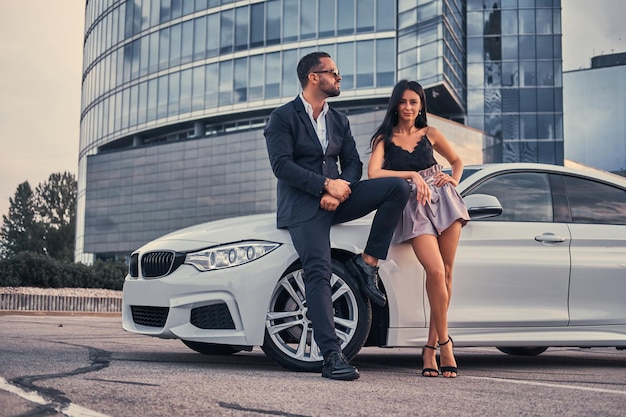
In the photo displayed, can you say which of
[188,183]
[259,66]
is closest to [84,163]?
[188,183]

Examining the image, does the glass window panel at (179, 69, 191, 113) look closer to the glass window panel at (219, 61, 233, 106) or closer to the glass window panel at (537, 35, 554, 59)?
the glass window panel at (219, 61, 233, 106)

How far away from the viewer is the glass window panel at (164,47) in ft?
173

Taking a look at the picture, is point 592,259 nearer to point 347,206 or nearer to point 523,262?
point 523,262

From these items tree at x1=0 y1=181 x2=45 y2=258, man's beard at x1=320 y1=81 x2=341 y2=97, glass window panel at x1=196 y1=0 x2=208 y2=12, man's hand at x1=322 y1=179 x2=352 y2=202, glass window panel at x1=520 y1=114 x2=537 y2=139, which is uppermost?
glass window panel at x1=196 y1=0 x2=208 y2=12

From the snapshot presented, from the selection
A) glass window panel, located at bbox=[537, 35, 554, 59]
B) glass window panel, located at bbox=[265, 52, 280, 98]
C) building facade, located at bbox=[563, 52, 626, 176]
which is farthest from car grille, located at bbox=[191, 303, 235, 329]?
building facade, located at bbox=[563, 52, 626, 176]

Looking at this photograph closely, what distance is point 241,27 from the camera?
164 ft

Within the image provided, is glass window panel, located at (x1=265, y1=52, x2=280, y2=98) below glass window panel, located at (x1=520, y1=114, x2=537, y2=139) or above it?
above

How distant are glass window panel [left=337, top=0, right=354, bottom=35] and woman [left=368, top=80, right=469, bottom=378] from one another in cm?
4134

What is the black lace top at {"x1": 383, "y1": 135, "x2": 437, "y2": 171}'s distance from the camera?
5.96 m

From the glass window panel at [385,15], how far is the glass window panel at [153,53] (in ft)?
46.7

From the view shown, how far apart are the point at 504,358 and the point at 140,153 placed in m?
48.4

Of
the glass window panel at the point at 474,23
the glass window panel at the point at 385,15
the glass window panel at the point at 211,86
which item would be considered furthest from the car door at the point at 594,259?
the glass window panel at the point at 474,23

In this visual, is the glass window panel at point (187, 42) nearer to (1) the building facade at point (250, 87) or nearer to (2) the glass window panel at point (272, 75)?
(1) the building facade at point (250, 87)

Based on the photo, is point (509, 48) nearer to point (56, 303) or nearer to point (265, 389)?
point (56, 303)
